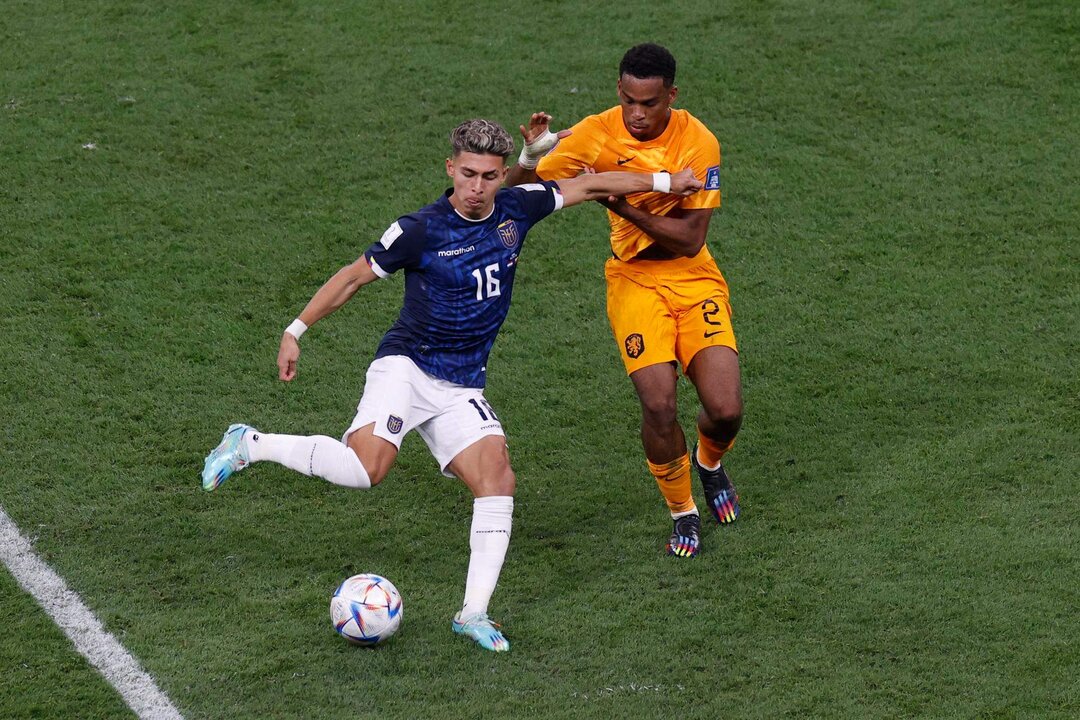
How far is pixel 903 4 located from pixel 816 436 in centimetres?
526

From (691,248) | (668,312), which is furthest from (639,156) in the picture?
(668,312)

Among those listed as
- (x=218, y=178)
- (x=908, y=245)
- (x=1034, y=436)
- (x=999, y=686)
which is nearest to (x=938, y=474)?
(x=1034, y=436)

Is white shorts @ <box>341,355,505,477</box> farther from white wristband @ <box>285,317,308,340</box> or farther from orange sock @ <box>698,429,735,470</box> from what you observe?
orange sock @ <box>698,429,735,470</box>

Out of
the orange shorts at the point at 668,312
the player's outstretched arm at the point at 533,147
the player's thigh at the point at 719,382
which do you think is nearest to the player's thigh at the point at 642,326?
the orange shorts at the point at 668,312

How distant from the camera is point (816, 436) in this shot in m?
7.26

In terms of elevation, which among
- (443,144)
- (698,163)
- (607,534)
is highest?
(698,163)

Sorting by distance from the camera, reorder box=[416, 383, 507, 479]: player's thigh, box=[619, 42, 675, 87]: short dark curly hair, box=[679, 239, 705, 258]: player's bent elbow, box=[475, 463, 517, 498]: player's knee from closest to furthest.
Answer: box=[475, 463, 517, 498]: player's knee, box=[416, 383, 507, 479]: player's thigh, box=[619, 42, 675, 87]: short dark curly hair, box=[679, 239, 705, 258]: player's bent elbow

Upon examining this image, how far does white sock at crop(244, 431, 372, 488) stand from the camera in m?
5.84

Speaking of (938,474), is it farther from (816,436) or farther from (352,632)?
(352,632)

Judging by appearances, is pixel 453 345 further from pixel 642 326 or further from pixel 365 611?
pixel 365 611

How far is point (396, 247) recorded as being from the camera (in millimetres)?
5848

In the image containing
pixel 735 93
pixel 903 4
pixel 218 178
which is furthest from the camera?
pixel 903 4

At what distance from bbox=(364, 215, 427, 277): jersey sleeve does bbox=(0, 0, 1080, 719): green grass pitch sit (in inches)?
55.5

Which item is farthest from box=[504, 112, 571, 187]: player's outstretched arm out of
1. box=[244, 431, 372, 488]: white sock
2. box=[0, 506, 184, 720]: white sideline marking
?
box=[0, 506, 184, 720]: white sideline marking
